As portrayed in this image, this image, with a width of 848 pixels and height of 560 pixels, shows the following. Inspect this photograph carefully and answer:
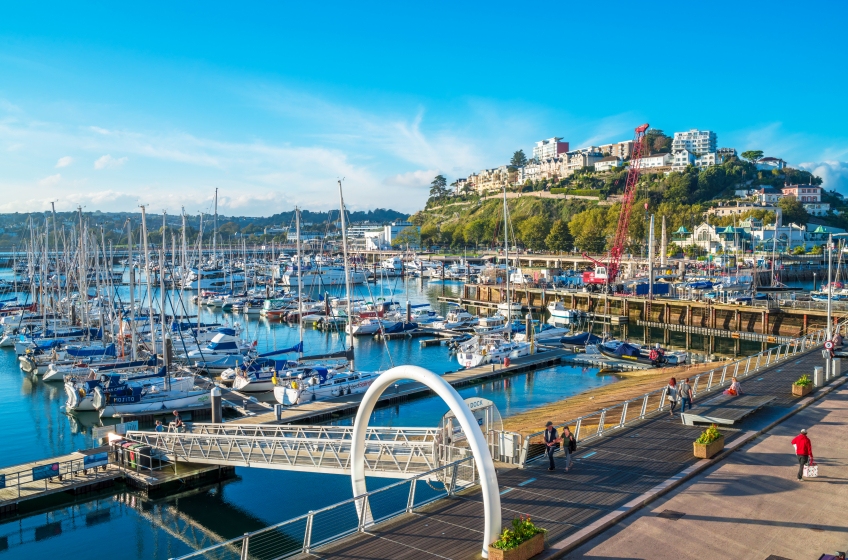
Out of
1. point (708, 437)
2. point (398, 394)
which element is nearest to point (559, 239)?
point (398, 394)

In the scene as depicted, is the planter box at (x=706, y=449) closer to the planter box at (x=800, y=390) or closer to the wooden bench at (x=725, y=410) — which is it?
the wooden bench at (x=725, y=410)

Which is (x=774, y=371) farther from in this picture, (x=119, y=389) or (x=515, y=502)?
(x=119, y=389)

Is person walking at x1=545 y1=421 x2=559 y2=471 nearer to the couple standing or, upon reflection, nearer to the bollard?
the couple standing

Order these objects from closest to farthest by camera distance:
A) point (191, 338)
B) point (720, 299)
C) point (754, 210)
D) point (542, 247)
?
point (191, 338), point (720, 299), point (754, 210), point (542, 247)

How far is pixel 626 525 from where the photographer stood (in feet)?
44.0

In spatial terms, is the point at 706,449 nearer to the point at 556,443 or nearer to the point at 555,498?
the point at 556,443

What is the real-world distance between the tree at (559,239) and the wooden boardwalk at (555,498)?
138 m

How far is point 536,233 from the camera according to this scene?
16975 centimetres

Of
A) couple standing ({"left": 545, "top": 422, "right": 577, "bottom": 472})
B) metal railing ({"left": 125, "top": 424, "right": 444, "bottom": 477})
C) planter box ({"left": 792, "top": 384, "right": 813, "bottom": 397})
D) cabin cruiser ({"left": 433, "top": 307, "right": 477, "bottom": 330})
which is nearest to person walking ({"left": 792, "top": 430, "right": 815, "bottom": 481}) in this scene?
couple standing ({"left": 545, "top": 422, "right": 577, "bottom": 472})

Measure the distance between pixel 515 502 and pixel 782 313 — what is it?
60.3 m

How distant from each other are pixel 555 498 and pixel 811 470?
6.62 metres

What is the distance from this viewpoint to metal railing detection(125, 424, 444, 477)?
61.4 feet

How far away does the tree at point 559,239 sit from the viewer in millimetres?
157625

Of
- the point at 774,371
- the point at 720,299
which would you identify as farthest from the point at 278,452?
the point at 720,299
